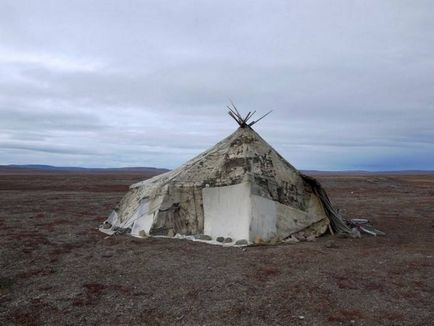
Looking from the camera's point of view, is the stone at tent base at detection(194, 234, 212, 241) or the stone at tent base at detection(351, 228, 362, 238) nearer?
the stone at tent base at detection(194, 234, 212, 241)

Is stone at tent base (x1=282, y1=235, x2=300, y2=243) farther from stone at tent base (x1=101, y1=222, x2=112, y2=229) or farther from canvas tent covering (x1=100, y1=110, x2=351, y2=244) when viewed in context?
stone at tent base (x1=101, y1=222, x2=112, y2=229)

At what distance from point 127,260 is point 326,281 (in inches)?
203

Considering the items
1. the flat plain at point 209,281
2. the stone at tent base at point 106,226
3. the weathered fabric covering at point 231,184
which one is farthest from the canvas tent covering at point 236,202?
the flat plain at point 209,281

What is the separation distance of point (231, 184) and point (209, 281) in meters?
5.46

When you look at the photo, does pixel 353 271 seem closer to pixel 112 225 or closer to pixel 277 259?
pixel 277 259

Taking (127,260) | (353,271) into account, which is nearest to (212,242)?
(127,260)

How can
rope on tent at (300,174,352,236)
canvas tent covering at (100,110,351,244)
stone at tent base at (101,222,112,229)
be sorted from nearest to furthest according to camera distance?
1. canvas tent covering at (100,110,351,244)
2. rope on tent at (300,174,352,236)
3. stone at tent base at (101,222,112,229)

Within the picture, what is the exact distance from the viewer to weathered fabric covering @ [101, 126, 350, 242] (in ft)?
47.0

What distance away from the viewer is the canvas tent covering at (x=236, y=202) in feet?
45.3

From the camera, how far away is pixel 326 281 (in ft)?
30.9

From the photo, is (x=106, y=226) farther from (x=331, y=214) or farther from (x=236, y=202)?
(x=331, y=214)

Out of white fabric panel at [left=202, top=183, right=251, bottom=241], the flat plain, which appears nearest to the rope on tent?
the flat plain

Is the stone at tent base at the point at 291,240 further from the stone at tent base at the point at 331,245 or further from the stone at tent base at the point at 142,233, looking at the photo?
the stone at tent base at the point at 142,233

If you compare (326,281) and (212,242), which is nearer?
(326,281)
